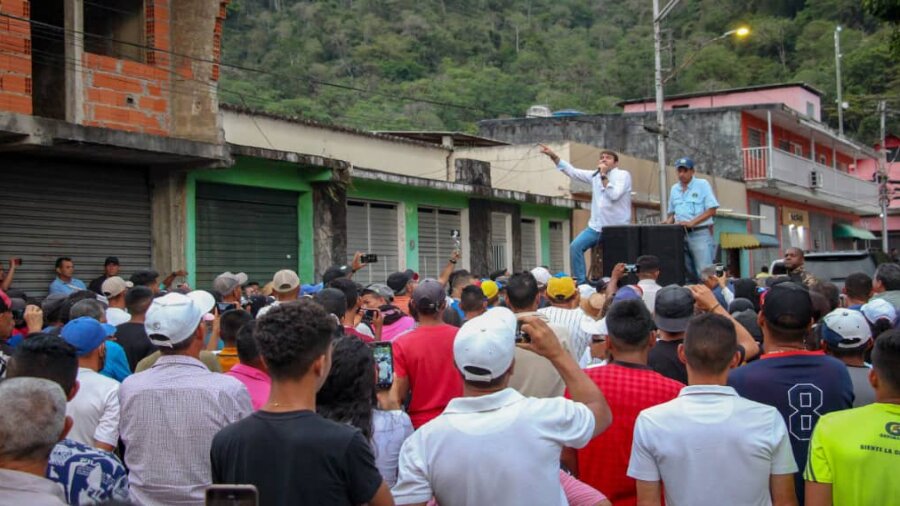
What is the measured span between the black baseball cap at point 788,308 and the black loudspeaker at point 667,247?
556 centimetres

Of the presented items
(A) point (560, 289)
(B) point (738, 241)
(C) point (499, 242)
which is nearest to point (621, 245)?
(A) point (560, 289)

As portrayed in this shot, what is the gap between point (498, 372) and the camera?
347 cm

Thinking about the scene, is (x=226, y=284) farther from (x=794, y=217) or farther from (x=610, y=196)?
(x=794, y=217)

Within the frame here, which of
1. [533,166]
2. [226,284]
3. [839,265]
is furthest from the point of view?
→ [533,166]

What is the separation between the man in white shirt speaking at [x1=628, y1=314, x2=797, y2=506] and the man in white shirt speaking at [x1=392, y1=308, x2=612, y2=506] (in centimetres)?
38

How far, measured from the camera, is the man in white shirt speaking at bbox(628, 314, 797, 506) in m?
3.68

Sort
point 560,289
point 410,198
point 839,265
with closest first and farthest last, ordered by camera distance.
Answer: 1. point 560,289
2. point 839,265
3. point 410,198

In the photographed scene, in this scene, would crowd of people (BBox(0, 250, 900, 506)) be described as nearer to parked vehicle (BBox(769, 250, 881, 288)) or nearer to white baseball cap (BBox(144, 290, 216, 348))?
white baseball cap (BBox(144, 290, 216, 348))

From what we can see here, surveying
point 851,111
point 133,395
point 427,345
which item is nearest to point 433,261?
point 427,345

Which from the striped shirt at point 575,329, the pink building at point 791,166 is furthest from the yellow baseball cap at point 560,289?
the pink building at point 791,166

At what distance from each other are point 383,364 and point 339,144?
14284mm

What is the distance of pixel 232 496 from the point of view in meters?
2.55

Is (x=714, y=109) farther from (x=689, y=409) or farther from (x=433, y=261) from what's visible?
(x=689, y=409)

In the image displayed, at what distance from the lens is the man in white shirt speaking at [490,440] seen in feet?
11.0
